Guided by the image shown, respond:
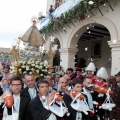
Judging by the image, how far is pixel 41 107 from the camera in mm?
2760

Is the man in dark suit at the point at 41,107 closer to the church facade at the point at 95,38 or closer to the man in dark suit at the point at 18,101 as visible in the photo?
the man in dark suit at the point at 18,101

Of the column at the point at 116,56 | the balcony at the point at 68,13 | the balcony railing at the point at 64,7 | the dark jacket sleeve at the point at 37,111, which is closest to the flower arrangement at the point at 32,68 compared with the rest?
the column at the point at 116,56

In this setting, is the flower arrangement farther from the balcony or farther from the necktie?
the balcony

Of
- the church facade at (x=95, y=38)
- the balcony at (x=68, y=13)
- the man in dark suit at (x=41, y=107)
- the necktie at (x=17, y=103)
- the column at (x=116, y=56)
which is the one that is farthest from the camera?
the balcony at (x=68, y=13)

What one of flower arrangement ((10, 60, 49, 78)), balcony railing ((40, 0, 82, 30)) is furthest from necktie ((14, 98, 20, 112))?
balcony railing ((40, 0, 82, 30))

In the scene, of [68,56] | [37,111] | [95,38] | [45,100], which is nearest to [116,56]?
[68,56]

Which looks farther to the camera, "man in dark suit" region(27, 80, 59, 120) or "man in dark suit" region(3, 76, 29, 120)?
"man in dark suit" region(3, 76, 29, 120)

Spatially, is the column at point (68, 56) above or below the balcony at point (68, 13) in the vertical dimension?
below

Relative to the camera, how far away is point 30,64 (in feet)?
19.6

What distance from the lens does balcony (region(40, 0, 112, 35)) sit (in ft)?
27.8

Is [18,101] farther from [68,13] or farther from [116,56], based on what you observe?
[68,13]

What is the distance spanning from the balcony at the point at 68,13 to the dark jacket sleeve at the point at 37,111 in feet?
20.2

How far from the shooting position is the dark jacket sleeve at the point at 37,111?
2670 millimetres

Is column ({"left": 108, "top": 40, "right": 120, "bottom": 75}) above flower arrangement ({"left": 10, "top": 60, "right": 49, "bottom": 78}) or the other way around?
above
